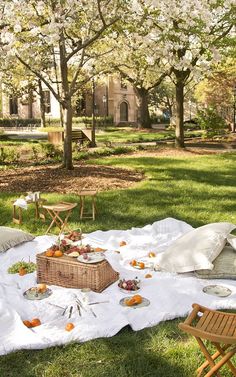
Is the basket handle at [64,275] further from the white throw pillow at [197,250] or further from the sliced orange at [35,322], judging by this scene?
the white throw pillow at [197,250]

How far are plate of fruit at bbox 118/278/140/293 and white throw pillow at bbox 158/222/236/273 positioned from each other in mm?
869

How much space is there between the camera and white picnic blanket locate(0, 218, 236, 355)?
5082 millimetres

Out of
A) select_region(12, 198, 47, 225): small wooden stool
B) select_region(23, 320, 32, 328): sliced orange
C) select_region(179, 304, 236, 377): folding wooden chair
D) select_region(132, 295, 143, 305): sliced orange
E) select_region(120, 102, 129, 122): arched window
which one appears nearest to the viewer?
select_region(179, 304, 236, 377): folding wooden chair

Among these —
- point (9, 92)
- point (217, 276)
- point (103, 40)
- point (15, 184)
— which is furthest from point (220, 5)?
point (9, 92)

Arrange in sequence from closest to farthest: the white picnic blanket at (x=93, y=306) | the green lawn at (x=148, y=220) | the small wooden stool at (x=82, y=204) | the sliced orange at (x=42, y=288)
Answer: the green lawn at (x=148, y=220)
the white picnic blanket at (x=93, y=306)
the sliced orange at (x=42, y=288)
the small wooden stool at (x=82, y=204)

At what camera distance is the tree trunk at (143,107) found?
42.5m

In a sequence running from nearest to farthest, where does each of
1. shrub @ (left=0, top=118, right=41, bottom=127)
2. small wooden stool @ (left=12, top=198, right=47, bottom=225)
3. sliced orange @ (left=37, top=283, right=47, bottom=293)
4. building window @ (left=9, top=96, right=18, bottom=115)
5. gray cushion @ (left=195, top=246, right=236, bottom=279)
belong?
sliced orange @ (left=37, top=283, right=47, bottom=293) → gray cushion @ (left=195, top=246, right=236, bottom=279) → small wooden stool @ (left=12, top=198, right=47, bottom=225) → shrub @ (left=0, top=118, right=41, bottom=127) → building window @ (left=9, top=96, right=18, bottom=115)

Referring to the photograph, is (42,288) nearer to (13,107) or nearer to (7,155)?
(7,155)

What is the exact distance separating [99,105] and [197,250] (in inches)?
2188

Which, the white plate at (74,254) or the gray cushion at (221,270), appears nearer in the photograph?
the white plate at (74,254)

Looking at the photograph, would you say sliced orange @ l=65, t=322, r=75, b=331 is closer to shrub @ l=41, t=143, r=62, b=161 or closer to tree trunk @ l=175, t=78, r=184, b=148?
shrub @ l=41, t=143, r=62, b=161

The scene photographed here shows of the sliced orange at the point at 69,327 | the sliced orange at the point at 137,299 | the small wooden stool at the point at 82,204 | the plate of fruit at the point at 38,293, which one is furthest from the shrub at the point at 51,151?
the sliced orange at the point at 69,327

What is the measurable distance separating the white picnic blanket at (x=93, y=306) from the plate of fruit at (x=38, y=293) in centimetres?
8

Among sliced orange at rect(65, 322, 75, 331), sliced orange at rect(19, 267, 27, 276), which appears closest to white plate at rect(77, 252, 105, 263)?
sliced orange at rect(19, 267, 27, 276)
